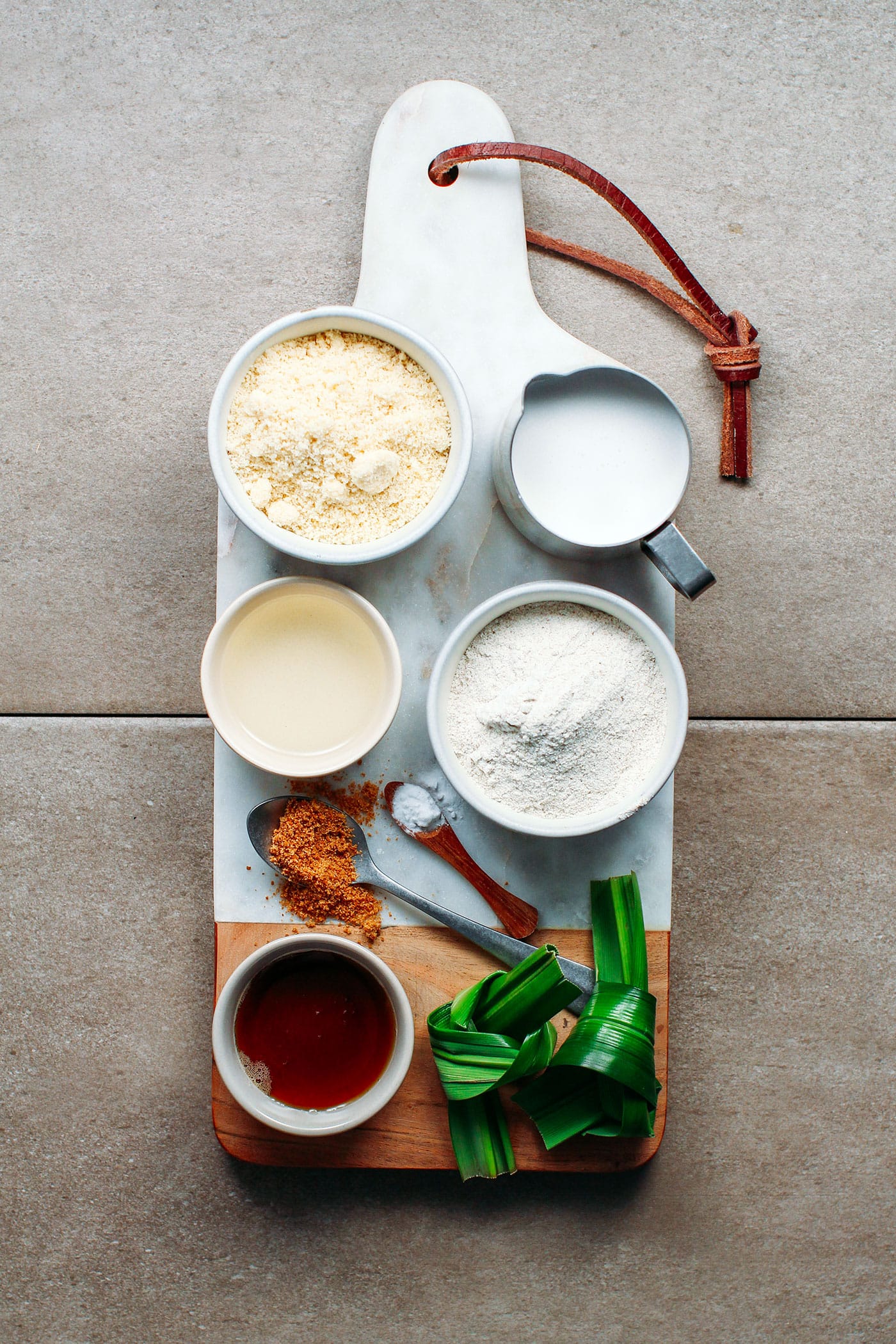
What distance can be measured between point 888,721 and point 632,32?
3.24 feet

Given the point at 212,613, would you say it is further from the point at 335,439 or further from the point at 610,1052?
the point at 610,1052

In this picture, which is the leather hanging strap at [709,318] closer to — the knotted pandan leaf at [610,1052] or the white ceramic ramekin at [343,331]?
the white ceramic ramekin at [343,331]

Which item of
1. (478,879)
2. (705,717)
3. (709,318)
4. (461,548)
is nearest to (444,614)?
(461,548)

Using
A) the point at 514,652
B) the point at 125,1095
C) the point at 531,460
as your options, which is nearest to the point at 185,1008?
the point at 125,1095

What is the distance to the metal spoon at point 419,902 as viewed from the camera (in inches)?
40.0

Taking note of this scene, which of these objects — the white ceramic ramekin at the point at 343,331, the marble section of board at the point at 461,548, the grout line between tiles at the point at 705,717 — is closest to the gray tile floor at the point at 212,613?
the grout line between tiles at the point at 705,717

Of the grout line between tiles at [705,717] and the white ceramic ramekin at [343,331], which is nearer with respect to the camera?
the white ceramic ramekin at [343,331]

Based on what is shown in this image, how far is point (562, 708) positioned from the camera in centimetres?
94

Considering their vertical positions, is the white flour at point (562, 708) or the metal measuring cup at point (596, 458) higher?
the metal measuring cup at point (596, 458)

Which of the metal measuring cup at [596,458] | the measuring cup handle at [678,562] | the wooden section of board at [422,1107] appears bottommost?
the wooden section of board at [422,1107]

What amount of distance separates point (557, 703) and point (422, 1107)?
Result: 0.49m

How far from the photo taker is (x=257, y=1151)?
102 cm

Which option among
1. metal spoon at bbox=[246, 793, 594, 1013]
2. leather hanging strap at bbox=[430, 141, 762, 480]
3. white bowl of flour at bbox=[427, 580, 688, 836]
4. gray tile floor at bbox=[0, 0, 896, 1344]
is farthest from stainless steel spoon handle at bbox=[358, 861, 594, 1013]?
leather hanging strap at bbox=[430, 141, 762, 480]

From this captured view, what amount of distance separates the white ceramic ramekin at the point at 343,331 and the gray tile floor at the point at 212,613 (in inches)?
10.6
